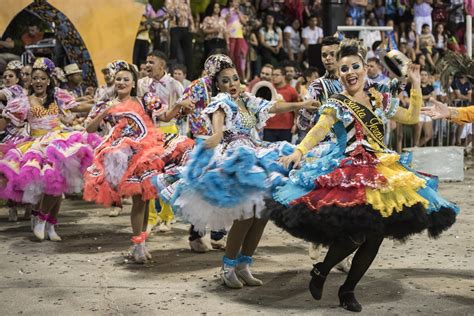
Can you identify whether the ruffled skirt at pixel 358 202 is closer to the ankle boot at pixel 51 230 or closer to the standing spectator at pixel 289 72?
the ankle boot at pixel 51 230

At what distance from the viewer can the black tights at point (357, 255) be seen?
591 centimetres

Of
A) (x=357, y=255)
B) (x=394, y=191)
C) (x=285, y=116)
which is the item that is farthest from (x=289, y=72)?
(x=394, y=191)

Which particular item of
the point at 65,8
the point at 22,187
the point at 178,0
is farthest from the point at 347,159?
the point at 178,0

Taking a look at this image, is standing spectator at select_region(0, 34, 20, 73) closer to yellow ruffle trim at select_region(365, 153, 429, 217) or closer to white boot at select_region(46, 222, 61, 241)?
white boot at select_region(46, 222, 61, 241)

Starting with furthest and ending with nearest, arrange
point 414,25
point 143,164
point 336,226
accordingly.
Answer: point 414,25, point 143,164, point 336,226

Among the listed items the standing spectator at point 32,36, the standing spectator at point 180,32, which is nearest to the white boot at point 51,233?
the standing spectator at point 180,32

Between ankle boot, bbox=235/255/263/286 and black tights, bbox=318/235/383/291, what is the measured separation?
0.93m

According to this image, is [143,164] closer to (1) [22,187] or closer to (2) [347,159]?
(1) [22,187]

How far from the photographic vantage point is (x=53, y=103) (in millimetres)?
9352

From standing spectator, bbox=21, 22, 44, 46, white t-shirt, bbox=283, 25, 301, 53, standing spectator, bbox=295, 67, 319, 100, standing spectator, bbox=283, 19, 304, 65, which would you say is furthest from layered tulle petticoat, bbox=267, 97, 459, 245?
white t-shirt, bbox=283, 25, 301, 53

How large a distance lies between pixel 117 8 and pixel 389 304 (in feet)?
29.3

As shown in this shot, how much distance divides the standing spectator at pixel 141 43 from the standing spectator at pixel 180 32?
17.8 inches

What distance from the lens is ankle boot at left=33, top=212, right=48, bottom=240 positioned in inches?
356

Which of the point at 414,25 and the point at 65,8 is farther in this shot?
the point at 414,25
